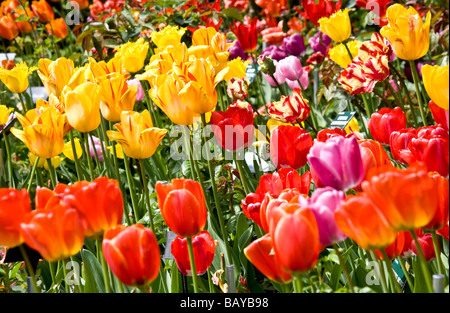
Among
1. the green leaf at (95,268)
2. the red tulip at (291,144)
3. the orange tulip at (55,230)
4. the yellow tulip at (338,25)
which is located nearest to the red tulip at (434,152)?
the red tulip at (291,144)

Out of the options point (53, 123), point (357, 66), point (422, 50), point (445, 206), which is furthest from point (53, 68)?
point (445, 206)

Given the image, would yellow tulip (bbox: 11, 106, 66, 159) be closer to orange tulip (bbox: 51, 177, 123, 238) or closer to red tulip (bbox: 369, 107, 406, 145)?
orange tulip (bbox: 51, 177, 123, 238)

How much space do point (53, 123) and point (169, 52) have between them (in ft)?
1.16

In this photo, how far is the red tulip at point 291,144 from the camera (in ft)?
4.03

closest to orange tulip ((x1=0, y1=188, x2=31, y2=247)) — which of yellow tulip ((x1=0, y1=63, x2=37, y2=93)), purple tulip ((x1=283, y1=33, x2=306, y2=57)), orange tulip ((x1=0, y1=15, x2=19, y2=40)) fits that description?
yellow tulip ((x1=0, y1=63, x2=37, y2=93))

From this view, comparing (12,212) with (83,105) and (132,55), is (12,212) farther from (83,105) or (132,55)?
(132,55)

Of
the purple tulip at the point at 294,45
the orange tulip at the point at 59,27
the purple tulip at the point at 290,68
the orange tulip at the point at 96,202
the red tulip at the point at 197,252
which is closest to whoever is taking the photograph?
the orange tulip at the point at 96,202

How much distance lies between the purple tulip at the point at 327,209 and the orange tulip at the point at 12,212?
35cm

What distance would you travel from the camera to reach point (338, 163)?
82cm

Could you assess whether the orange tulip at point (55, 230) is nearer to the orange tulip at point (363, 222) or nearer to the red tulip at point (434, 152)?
the orange tulip at point (363, 222)

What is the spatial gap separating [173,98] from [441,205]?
0.56 meters

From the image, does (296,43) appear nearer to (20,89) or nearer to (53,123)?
(20,89)

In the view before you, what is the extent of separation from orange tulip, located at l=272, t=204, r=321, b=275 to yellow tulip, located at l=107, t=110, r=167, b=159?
1.56 ft

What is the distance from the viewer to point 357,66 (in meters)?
1.57
